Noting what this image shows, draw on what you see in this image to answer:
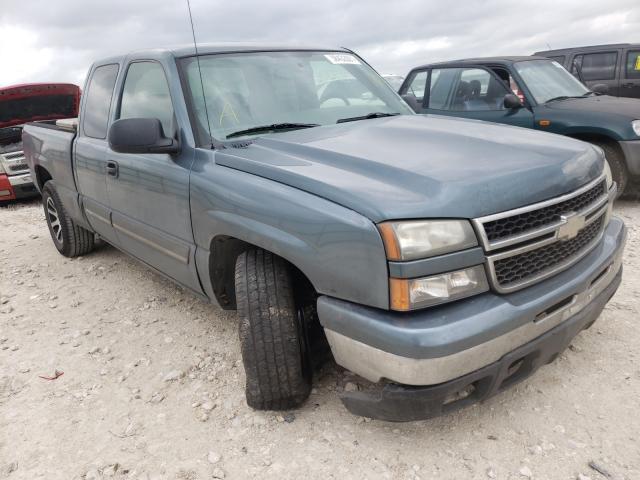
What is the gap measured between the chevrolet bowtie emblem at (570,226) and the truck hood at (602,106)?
13.2 ft

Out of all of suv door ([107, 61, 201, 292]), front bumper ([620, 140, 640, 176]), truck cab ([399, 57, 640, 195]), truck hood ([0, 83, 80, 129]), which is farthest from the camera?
truck hood ([0, 83, 80, 129])

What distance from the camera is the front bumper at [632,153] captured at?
5.28 m

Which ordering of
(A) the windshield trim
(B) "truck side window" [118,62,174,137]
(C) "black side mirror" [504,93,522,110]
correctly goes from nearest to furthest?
(A) the windshield trim, (B) "truck side window" [118,62,174,137], (C) "black side mirror" [504,93,522,110]

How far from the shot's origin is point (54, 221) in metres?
5.25

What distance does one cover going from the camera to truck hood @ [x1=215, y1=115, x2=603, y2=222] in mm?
1885

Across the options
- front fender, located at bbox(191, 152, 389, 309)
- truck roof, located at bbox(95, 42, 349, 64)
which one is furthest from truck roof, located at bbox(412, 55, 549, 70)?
front fender, located at bbox(191, 152, 389, 309)

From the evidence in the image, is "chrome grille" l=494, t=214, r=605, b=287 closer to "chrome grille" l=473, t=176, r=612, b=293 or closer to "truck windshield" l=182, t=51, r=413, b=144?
"chrome grille" l=473, t=176, r=612, b=293

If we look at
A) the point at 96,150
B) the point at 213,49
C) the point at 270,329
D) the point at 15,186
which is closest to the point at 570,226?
the point at 270,329

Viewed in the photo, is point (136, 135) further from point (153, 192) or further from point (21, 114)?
point (21, 114)

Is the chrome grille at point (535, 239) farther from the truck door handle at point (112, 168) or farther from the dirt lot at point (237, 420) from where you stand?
the truck door handle at point (112, 168)

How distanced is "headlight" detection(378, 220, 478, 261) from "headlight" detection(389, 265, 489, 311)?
0.09 metres

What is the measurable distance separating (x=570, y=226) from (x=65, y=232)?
4.42 metres

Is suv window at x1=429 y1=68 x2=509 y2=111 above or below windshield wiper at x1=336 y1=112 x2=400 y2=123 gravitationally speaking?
below

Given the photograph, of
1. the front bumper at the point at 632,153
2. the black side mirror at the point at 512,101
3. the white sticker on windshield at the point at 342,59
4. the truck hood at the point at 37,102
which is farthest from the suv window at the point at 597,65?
the truck hood at the point at 37,102
